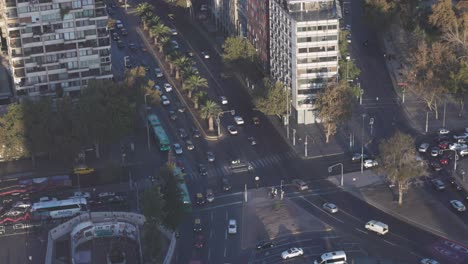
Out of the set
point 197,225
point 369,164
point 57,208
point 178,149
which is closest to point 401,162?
point 369,164

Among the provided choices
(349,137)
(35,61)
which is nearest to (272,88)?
(349,137)

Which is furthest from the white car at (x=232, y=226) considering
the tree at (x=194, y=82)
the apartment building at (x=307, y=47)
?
the tree at (x=194, y=82)

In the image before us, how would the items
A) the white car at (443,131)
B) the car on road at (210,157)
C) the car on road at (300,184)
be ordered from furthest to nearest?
the white car at (443,131) < the car on road at (210,157) < the car on road at (300,184)

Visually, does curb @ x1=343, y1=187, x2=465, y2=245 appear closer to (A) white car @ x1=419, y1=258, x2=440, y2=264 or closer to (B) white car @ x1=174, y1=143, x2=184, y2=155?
(A) white car @ x1=419, y1=258, x2=440, y2=264

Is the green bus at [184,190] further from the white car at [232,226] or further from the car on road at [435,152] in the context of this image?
the car on road at [435,152]

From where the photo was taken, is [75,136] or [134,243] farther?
[75,136]

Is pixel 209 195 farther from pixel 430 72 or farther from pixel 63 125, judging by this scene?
pixel 430 72

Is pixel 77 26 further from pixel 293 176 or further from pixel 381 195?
pixel 381 195
